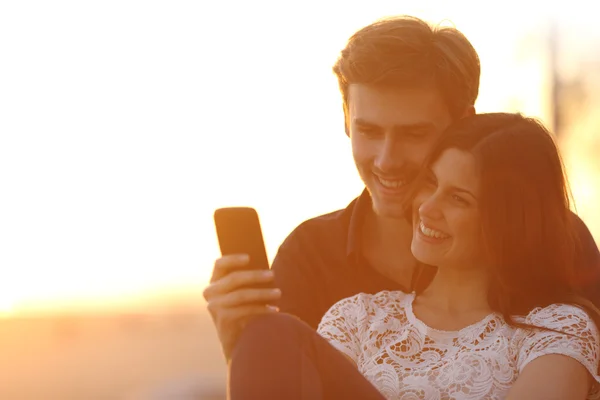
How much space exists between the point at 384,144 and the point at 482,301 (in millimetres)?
1044

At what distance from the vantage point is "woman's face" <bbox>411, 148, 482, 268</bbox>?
457 centimetres

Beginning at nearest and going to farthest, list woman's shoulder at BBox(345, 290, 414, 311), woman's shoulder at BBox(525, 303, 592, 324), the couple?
1. the couple
2. woman's shoulder at BBox(525, 303, 592, 324)
3. woman's shoulder at BBox(345, 290, 414, 311)

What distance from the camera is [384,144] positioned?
5473 millimetres

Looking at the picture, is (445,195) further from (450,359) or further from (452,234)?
(450,359)

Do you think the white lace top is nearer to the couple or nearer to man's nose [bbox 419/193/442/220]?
the couple

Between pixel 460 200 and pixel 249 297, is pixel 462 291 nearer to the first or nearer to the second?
pixel 460 200

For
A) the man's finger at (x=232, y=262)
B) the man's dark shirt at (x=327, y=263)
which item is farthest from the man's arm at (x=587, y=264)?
the man's finger at (x=232, y=262)

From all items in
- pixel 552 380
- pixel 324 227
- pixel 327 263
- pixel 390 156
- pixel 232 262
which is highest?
pixel 390 156

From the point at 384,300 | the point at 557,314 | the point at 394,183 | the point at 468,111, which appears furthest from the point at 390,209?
the point at 557,314

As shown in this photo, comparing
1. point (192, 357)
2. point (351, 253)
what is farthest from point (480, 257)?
point (192, 357)

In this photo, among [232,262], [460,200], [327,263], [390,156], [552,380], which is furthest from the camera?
[327,263]

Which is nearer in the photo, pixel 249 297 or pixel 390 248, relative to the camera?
pixel 249 297

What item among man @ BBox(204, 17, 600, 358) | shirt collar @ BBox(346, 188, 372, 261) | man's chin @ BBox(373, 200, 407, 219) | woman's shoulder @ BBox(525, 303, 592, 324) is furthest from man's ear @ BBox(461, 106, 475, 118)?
woman's shoulder @ BBox(525, 303, 592, 324)

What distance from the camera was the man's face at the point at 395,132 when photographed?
538 cm
